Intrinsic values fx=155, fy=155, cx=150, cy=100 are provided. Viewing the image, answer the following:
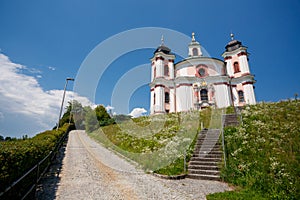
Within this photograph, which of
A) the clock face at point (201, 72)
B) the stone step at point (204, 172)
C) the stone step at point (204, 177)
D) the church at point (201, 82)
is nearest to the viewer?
the stone step at point (204, 177)

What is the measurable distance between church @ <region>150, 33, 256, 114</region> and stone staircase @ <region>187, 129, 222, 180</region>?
18670 mm

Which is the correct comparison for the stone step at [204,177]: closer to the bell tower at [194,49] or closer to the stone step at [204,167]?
the stone step at [204,167]

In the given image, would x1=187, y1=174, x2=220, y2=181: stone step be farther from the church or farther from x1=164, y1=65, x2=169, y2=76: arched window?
x1=164, y1=65, x2=169, y2=76: arched window

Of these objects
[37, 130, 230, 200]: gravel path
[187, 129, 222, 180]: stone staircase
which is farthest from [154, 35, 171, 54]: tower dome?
[37, 130, 230, 200]: gravel path

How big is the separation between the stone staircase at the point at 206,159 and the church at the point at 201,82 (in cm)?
1867

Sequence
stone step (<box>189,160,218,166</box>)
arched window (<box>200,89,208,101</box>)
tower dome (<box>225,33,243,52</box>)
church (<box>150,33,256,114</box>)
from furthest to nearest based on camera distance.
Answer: tower dome (<box>225,33,243,52</box>) < arched window (<box>200,89,208,101</box>) < church (<box>150,33,256,114</box>) < stone step (<box>189,160,218,166</box>)

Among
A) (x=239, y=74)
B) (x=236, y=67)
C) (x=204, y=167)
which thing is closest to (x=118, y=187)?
(x=204, y=167)

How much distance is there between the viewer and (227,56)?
104 ft

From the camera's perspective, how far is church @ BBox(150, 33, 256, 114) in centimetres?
2745

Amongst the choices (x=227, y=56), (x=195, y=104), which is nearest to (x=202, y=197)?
(x=195, y=104)

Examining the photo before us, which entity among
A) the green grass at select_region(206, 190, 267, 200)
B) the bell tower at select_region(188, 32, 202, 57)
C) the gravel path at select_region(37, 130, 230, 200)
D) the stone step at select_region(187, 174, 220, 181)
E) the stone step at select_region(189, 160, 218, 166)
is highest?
the bell tower at select_region(188, 32, 202, 57)

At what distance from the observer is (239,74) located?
2966cm

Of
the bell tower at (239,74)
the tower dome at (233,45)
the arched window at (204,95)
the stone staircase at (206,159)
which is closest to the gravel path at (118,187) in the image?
the stone staircase at (206,159)

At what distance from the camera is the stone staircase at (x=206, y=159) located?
6.31 m
